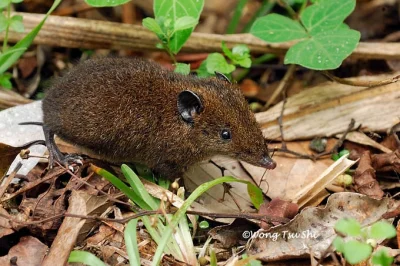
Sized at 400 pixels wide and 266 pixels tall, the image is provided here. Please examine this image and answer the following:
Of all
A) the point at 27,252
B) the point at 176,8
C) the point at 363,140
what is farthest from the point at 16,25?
the point at 363,140

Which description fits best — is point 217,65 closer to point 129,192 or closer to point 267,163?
point 267,163

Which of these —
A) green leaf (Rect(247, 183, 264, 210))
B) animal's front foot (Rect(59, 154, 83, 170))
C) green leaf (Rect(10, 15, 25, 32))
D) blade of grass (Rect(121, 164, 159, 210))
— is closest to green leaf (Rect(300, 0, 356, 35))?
green leaf (Rect(247, 183, 264, 210))

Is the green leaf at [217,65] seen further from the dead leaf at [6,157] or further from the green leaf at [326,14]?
the dead leaf at [6,157]

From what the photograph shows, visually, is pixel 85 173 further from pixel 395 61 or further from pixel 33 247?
pixel 395 61

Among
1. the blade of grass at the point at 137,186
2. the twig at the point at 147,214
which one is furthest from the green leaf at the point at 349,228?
the blade of grass at the point at 137,186

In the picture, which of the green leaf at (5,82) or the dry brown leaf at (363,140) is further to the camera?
the green leaf at (5,82)

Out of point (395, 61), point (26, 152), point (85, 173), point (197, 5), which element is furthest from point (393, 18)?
point (26, 152)

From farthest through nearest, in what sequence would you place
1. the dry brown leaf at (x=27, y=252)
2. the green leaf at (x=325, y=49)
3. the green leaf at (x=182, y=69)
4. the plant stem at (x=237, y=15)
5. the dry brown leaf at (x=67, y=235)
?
the plant stem at (x=237, y=15) < the green leaf at (x=182, y=69) < the green leaf at (x=325, y=49) < the dry brown leaf at (x=27, y=252) < the dry brown leaf at (x=67, y=235)

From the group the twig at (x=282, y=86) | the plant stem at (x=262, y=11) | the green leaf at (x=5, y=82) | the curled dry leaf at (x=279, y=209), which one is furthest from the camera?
the plant stem at (x=262, y=11)
